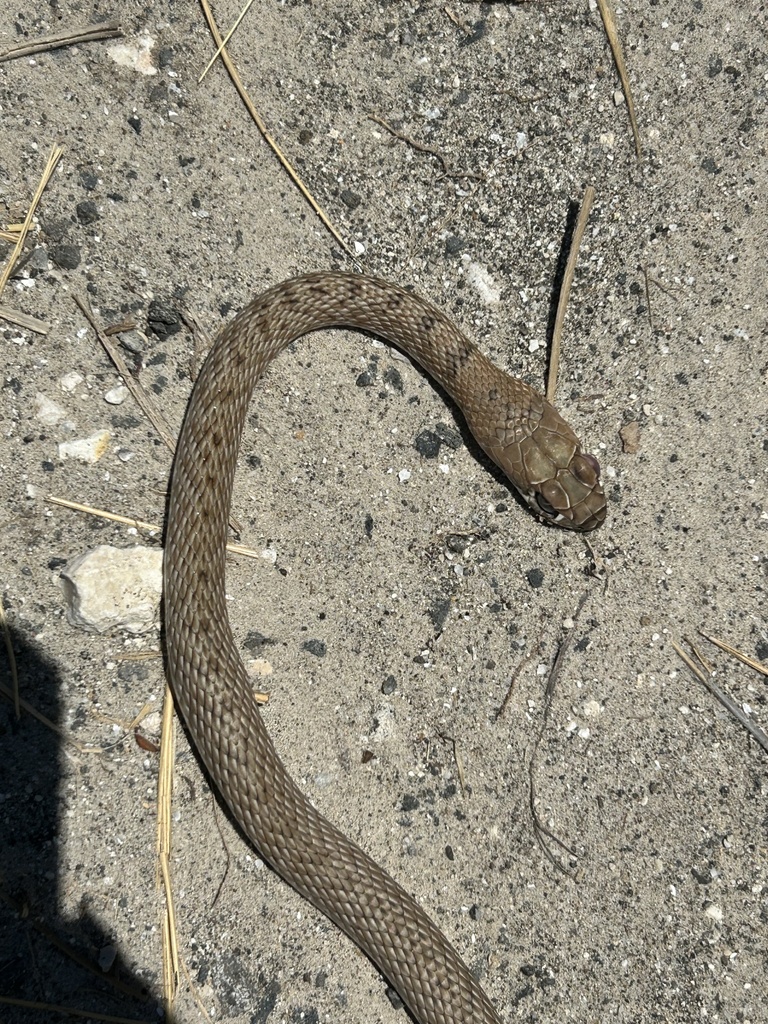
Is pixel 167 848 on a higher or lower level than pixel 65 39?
lower

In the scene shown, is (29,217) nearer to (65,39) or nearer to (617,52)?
(65,39)

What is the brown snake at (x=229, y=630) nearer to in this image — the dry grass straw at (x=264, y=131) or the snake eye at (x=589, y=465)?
the snake eye at (x=589, y=465)

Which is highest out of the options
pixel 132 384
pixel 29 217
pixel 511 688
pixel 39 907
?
pixel 29 217

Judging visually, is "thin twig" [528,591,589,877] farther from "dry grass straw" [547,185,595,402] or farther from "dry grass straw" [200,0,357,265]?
"dry grass straw" [200,0,357,265]

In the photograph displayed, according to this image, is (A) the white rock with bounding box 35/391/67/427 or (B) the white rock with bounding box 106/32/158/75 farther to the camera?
(B) the white rock with bounding box 106/32/158/75

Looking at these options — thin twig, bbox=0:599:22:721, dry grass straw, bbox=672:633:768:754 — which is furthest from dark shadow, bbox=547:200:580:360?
thin twig, bbox=0:599:22:721

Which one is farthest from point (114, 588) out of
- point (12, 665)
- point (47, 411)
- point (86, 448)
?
point (47, 411)

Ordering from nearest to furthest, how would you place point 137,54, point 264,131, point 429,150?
point 137,54 < point 264,131 < point 429,150
